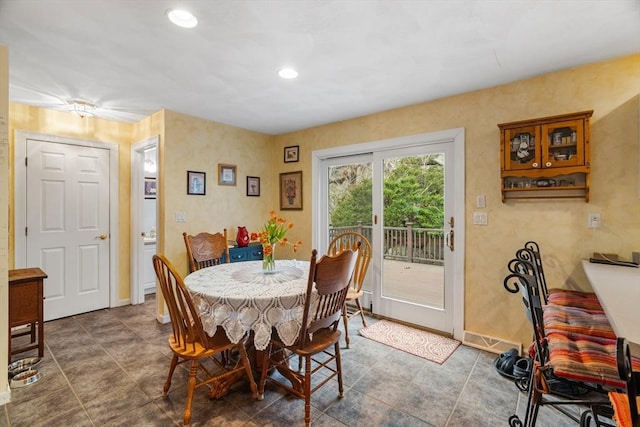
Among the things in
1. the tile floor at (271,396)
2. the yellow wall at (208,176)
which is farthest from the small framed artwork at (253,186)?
the tile floor at (271,396)

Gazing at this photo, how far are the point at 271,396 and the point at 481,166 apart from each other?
256 cm

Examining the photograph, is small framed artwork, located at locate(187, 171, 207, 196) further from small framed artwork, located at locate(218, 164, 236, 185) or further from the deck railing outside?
the deck railing outside

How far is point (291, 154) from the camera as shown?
4.21 meters

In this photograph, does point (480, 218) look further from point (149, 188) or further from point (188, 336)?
point (149, 188)

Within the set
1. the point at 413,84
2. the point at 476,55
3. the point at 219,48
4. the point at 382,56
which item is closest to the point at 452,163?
the point at 413,84

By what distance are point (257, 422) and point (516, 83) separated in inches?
126

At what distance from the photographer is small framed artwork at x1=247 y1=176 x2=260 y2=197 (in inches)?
162

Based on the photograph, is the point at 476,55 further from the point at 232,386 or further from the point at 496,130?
the point at 232,386

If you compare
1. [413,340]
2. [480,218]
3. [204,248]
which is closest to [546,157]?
[480,218]

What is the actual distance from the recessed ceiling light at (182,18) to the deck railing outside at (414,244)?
8.49ft

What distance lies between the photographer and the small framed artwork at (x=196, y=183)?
3441 millimetres

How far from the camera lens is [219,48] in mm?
2027

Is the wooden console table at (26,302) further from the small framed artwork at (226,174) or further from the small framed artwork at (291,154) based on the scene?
the small framed artwork at (291,154)

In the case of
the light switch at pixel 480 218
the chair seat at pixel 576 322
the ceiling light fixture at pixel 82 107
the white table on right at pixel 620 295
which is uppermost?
the ceiling light fixture at pixel 82 107
